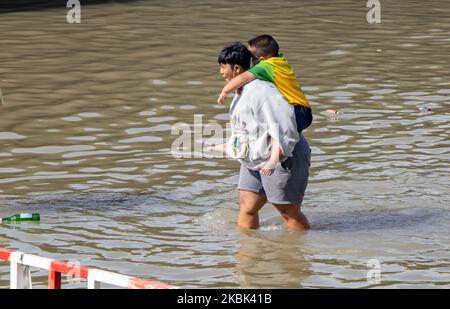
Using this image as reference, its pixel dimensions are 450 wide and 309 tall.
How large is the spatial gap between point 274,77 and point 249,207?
43.6 inches

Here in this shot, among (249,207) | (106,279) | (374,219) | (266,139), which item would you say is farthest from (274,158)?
(106,279)

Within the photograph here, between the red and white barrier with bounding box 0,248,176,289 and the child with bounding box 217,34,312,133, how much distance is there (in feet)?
9.28

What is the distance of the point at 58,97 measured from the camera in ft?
47.9

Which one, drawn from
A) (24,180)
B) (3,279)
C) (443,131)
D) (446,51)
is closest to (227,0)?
(446,51)

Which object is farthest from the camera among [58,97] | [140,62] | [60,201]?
[140,62]

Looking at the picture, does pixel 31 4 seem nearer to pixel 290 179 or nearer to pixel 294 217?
pixel 294 217

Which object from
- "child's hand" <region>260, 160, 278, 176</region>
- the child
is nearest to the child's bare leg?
"child's hand" <region>260, 160, 278, 176</region>

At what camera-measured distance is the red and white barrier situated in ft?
20.2

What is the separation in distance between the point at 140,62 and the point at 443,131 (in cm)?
496

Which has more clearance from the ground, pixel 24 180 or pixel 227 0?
pixel 227 0

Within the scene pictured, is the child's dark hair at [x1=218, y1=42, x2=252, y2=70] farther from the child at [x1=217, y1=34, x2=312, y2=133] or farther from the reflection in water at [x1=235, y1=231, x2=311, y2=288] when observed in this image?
the reflection in water at [x1=235, y1=231, x2=311, y2=288]

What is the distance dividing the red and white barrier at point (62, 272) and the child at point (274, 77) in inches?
111

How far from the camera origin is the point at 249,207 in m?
9.57

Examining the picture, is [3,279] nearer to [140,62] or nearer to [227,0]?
[140,62]
